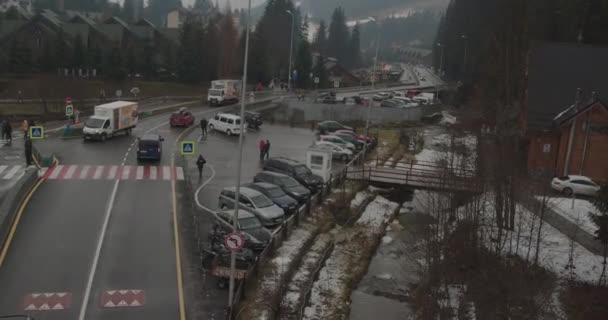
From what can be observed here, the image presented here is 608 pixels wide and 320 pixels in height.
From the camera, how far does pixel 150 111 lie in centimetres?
5759

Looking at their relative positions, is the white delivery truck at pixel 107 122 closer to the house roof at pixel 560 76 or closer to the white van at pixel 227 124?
the white van at pixel 227 124

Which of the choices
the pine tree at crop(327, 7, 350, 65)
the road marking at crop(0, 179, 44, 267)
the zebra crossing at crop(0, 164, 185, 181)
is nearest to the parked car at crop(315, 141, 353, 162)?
the zebra crossing at crop(0, 164, 185, 181)

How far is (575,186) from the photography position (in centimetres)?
3481

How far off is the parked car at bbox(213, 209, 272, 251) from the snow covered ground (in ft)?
47.1

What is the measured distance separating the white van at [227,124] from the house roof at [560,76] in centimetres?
2190

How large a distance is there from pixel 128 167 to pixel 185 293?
16.3 metres

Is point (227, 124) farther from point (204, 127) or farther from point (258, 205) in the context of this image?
point (258, 205)

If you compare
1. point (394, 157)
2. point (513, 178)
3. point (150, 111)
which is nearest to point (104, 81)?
point (150, 111)

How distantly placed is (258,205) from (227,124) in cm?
2192

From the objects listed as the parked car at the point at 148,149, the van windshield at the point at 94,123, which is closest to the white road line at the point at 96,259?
the parked car at the point at 148,149

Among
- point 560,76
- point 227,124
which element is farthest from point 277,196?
point 560,76

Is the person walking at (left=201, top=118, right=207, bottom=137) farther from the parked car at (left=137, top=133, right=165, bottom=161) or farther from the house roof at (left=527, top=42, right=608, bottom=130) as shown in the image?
the house roof at (left=527, top=42, right=608, bottom=130)

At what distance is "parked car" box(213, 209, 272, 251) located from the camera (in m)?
23.7

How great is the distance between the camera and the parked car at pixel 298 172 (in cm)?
3334
